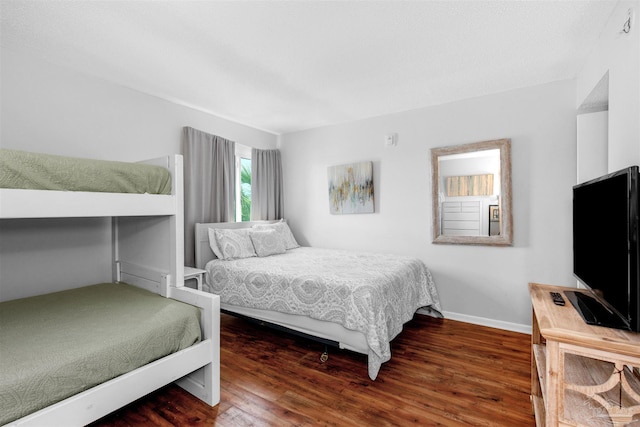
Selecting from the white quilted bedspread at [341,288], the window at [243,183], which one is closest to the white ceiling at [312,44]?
the window at [243,183]

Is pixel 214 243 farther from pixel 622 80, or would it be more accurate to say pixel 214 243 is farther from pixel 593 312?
pixel 622 80

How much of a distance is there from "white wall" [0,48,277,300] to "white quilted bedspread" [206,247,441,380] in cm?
110

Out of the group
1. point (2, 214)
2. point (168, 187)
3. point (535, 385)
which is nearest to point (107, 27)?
point (168, 187)

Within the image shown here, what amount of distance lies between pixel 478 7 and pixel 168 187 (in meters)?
2.22

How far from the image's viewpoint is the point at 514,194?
3.01m

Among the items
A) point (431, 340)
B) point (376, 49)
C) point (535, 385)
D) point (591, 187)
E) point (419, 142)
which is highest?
point (376, 49)

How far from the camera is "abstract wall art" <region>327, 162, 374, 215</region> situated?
381cm

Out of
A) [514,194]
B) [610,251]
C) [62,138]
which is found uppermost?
[62,138]

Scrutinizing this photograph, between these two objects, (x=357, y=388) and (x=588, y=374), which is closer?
(x=588, y=374)

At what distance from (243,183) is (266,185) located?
33 cm

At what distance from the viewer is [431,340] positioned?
2.79m

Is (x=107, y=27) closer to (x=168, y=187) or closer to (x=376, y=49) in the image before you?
(x=168, y=187)

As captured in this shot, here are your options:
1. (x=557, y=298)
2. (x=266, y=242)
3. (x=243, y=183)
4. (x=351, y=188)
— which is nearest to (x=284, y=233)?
(x=266, y=242)

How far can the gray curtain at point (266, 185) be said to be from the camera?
4.22m
